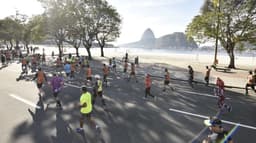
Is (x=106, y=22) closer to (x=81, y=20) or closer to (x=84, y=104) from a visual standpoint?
Result: (x=81, y=20)

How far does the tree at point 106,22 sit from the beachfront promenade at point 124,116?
2841 cm

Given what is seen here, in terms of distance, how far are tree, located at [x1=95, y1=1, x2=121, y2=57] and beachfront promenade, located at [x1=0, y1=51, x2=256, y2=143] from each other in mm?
28407

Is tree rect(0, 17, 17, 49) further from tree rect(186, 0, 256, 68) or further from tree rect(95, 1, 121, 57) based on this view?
tree rect(186, 0, 256, 68)

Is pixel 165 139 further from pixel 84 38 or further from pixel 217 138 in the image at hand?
pixel 84 38

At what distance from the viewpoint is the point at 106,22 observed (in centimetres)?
4303

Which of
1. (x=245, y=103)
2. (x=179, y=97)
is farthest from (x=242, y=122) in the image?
(x=179, y=97)

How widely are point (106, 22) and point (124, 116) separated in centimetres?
3561

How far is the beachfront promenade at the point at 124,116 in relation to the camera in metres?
7.73

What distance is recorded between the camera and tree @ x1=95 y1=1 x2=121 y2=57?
4121cm

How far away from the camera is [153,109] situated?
11.0 m

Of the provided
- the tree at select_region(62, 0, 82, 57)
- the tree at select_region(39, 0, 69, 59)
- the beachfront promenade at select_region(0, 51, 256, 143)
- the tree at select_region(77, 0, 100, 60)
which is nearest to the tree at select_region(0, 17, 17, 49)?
the tree at select_region(62, 0, 82, 57)

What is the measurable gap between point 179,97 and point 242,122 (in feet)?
15.3

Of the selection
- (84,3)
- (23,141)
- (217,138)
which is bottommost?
(23,141)

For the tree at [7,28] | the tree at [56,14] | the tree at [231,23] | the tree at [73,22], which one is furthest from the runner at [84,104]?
the tree at [7,28]
